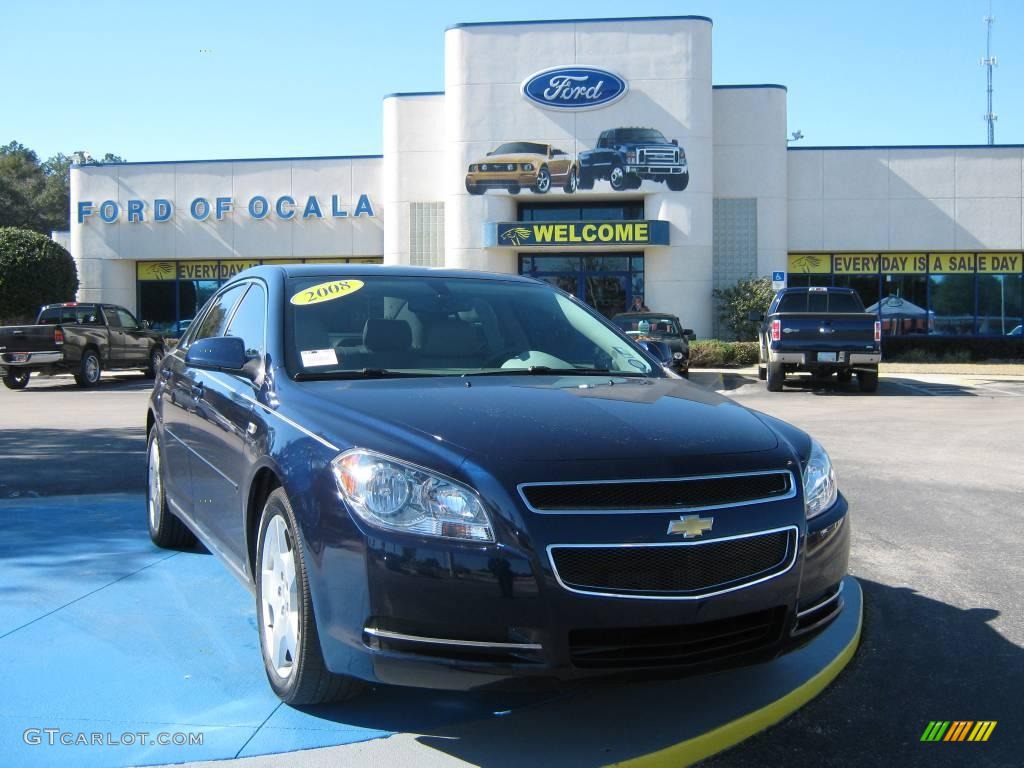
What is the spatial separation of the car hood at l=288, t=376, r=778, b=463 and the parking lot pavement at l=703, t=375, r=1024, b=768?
3.63ft

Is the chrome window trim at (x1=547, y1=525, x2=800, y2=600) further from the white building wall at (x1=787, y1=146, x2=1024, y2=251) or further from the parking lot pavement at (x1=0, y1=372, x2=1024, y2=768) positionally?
the white building wall at (x1=787, y1=146, x2=1024, y2=251)

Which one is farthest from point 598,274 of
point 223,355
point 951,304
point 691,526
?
point 691,526

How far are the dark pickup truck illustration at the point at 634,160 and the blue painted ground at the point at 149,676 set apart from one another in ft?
82.5

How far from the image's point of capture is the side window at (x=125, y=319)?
22.2m

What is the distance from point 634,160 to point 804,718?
26888 millimetres

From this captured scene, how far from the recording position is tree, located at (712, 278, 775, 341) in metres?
28.9

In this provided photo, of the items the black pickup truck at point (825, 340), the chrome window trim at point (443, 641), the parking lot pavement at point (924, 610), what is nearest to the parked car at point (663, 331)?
the black pickup truck at point (825, 340)

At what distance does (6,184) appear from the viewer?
5672cm

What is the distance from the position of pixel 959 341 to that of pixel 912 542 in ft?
83.2

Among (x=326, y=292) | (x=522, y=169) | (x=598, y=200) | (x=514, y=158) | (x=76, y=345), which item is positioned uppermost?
(x=514, y=158)

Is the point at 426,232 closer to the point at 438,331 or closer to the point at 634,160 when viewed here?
the point at 634,160

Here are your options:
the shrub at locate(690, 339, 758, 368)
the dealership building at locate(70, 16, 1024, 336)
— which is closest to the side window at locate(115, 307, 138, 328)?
the dealership building at locate(70, 16, 1024, 336)

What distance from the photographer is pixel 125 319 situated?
73.9 ft

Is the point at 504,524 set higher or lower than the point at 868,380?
higher
